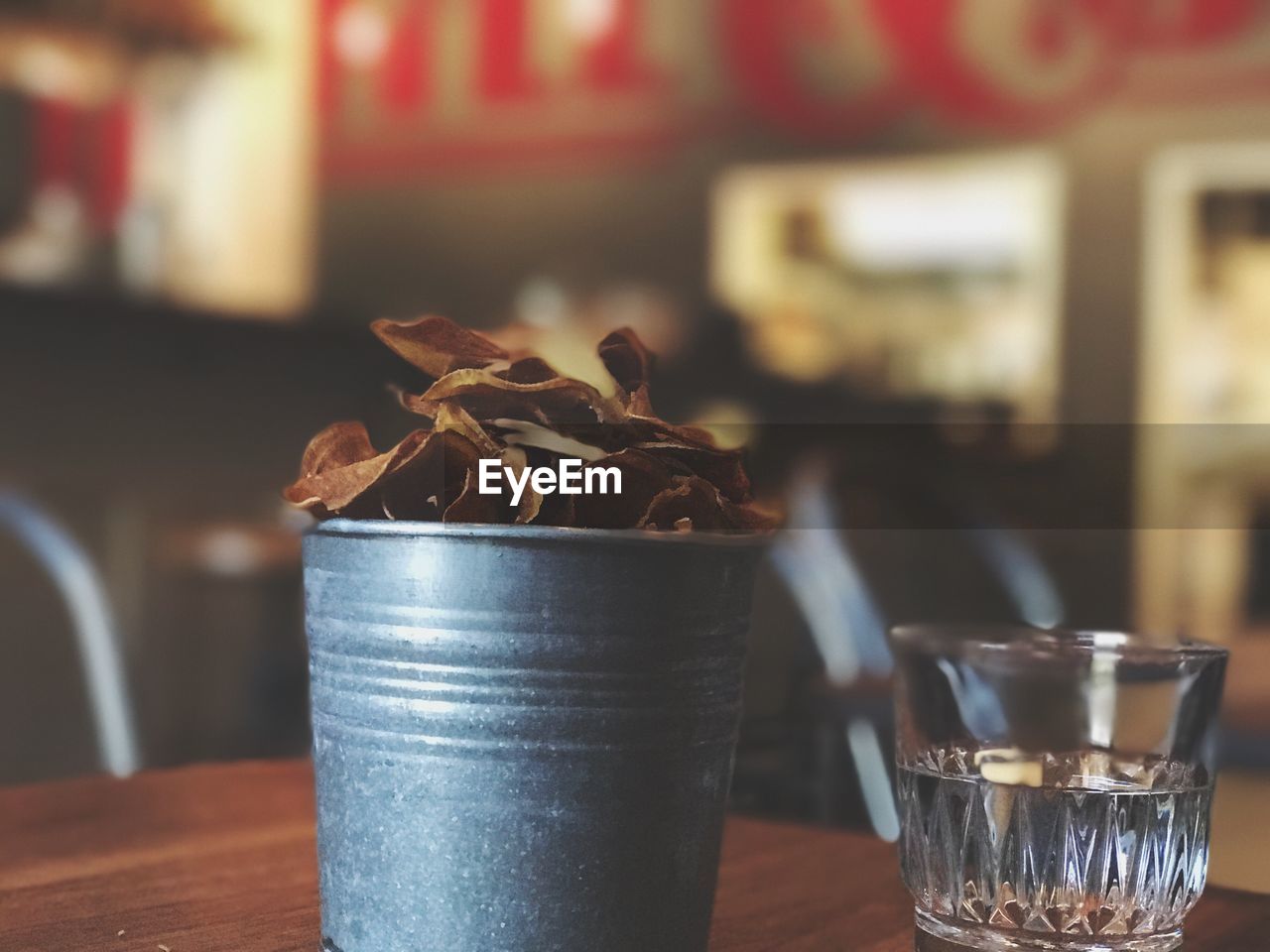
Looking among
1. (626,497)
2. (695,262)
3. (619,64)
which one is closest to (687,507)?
(626,497)

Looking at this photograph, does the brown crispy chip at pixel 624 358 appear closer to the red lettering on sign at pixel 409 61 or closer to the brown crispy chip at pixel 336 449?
the brown crispy chip at pixel 336 449

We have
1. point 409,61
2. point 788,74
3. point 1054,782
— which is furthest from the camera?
point 409,61

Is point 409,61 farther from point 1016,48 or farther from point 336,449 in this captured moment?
point 336,449

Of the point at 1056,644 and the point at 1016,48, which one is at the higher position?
the point at 1016,48

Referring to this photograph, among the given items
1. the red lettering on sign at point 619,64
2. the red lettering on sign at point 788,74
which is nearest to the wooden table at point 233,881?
the red lettering on sign at point 788,74

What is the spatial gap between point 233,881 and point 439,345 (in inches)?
9.7

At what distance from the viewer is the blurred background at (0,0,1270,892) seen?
10.0 feet

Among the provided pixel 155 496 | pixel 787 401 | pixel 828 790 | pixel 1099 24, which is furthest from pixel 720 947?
pixel 1099 24

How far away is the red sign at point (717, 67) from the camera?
198 inches

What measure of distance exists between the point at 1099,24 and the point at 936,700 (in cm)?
494

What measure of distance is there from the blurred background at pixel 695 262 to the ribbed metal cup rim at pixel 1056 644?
2232 mm

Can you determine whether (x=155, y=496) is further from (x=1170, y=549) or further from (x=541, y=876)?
(x=1170, y=549)

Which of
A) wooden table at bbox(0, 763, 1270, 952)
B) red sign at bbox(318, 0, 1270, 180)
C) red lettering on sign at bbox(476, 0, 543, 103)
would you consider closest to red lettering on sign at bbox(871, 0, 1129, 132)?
red sign at bbox(318, 0, 1270, 180)

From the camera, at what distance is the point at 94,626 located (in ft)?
3.71
